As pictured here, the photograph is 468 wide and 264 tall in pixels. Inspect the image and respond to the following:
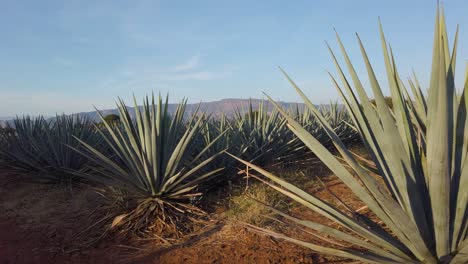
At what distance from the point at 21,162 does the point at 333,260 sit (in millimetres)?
5919

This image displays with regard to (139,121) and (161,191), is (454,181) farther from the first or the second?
(139,121)

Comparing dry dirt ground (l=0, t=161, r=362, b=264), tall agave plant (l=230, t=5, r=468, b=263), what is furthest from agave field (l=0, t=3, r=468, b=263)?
dry dirt ground (l=0, t=161, r=362, b=264)

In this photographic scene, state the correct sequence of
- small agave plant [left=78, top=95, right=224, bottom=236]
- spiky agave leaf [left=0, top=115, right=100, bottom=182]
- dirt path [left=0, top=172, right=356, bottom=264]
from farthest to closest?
spiky agave leaf [left=0, top=115, right=100, bottom=182] < small agave plant [left=78, top=95, right=224, bottom=236] < dirt path [left=0, top=172, right=356, bottom=264]

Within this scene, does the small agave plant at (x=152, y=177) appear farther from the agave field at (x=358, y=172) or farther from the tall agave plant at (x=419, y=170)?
the tall agave plant at (x=419, y=170)

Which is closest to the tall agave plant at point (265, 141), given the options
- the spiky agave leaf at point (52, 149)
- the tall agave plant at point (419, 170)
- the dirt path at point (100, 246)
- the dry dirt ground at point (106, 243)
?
the dry dirt ground at point (106, 243)

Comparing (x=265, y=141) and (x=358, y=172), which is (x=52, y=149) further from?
(x=358, y=172)

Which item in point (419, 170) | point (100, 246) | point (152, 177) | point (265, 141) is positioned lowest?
point (100, 246)

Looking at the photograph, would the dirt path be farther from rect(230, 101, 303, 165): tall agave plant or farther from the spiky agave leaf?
rect(230, 101, 303, 165): tall agave plant

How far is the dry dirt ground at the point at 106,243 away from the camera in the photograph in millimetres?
2857

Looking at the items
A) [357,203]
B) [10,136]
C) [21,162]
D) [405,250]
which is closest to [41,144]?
[21,162]

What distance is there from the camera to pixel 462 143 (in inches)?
57.4

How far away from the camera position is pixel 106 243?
133 inches

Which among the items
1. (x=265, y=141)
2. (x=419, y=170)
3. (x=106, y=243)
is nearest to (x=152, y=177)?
(x=106, y=243)

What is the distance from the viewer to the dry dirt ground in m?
2.86
